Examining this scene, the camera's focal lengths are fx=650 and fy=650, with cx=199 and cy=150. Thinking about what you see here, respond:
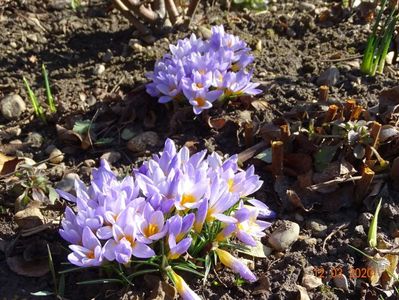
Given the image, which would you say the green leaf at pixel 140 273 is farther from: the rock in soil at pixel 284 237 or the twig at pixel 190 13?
the twig at pixel 190 13

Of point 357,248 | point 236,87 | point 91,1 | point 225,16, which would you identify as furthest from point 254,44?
point 357,248

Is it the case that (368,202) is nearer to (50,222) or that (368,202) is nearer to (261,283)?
(261,283)

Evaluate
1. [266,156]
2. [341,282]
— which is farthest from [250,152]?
[341,282]

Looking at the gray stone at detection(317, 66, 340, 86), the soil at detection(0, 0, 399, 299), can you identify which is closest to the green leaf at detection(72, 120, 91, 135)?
the soil at detection(0, 0, 399, 299)

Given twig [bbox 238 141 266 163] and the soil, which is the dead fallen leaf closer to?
the soil

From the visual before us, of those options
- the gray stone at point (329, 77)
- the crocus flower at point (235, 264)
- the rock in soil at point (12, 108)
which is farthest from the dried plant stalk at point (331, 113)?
the rock in soil at point (12, 108)
